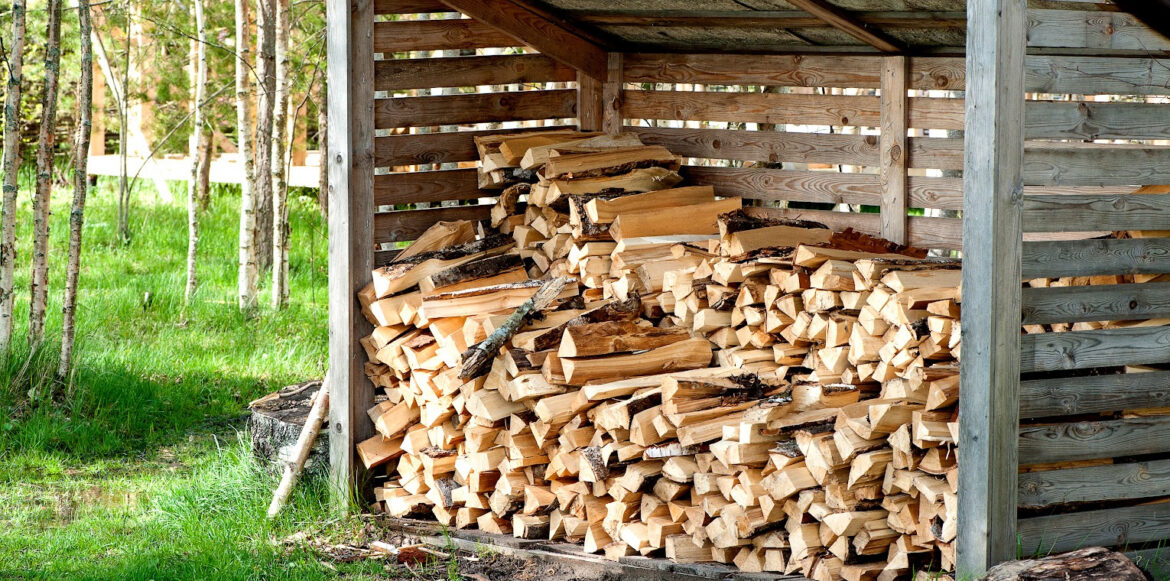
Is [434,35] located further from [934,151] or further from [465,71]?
[934,151]

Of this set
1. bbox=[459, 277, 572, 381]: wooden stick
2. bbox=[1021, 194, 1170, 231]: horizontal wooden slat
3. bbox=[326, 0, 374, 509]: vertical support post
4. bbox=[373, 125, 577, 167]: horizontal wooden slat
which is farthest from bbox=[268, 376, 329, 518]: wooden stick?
bbox=[1021, 194, 1170, 231]: horizontal wooden slat

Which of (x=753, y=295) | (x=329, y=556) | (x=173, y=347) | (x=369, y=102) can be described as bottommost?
(x=329, y=556)

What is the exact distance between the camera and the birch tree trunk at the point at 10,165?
682 centimetres

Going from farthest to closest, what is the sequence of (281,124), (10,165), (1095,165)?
1. (281,124)
2. (10,165)
3. (1095,165)

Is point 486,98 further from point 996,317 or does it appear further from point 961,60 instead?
point 996,317

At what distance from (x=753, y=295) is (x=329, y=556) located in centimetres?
224

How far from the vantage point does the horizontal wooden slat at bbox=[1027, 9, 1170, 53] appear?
3801mm

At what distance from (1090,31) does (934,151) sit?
1605 millimetres

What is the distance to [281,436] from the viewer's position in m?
6.10

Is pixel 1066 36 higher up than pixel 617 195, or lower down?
higher up

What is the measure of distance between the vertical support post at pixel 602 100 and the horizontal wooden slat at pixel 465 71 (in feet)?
0.46

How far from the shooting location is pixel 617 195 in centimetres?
572

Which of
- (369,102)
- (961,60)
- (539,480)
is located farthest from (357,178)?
(961,60)

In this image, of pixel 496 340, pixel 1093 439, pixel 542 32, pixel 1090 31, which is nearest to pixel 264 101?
pixel 542 32
